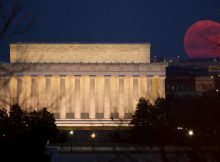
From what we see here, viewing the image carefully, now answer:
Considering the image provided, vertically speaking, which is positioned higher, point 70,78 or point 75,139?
point 70,78

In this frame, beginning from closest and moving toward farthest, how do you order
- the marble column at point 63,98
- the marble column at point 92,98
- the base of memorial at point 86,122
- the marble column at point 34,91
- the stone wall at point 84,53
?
the base of memorial at point 86,122 → the marble column at point 34,91 → the marble column at point 63,98 → the marble column at point 92,98 → the stone wall at point 84,53

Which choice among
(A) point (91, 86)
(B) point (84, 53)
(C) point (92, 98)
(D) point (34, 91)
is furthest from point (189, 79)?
(D) point (34, 91)

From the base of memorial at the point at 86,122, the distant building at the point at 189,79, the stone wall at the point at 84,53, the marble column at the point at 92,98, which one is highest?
the stone wall at the point at 84,53

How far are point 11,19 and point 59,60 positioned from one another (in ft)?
210

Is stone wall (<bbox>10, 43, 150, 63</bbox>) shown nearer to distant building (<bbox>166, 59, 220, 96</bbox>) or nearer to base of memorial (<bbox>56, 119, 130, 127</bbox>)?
base of memorial (<bbox>56, 119, 130, 127</bbox>)

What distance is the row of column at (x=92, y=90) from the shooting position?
7294 cm

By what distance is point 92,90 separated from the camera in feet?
242

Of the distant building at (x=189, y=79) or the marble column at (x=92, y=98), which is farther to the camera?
the distant building at (x=189, y=79)

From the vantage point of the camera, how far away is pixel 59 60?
76.0 meters

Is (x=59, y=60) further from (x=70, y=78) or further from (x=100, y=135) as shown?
(x=100, y=135)

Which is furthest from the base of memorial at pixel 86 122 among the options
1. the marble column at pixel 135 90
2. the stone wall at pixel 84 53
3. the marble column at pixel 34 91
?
the stone wall at pixel 84 53

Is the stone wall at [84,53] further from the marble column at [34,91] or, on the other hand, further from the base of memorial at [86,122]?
the base of memorial at [86,122]

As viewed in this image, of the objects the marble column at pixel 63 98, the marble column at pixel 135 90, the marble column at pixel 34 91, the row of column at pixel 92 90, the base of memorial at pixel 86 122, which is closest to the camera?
the base of memorial at pixel 86 122

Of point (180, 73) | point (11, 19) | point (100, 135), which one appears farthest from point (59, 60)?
point (11, 19)
